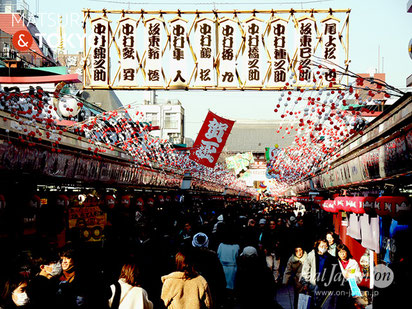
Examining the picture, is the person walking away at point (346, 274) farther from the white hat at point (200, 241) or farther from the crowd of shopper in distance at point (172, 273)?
the white hat at point (200, 241)

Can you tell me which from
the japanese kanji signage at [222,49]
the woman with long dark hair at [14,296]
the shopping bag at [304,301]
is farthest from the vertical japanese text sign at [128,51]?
the woman with long dark hair at [14,296]

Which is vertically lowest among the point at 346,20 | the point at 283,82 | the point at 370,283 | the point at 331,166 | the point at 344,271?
the point at 370,283

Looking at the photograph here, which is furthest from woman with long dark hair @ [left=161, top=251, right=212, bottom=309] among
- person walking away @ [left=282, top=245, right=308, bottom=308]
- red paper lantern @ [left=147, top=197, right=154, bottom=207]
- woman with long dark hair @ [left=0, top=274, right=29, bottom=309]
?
red paper lantern @ [left=147, top=197, right=154, bottom=207]

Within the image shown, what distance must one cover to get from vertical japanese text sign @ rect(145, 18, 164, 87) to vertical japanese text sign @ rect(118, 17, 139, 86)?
42 cm

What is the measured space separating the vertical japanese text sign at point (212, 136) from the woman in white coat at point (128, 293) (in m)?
16.9

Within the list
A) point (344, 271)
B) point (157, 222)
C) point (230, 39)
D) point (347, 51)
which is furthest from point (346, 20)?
point (157, 222)

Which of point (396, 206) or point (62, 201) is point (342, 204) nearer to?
point (396, 206)

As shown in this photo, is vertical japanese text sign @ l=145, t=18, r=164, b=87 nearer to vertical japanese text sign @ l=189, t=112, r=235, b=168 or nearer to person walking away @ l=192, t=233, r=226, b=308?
vertical japanese text sign @ l=189, t=112, r=235, b=168

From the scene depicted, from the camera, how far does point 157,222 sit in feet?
74.8

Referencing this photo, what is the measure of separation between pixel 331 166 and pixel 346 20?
188 inches

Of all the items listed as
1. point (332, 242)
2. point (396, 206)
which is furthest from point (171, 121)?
point (396, 206)

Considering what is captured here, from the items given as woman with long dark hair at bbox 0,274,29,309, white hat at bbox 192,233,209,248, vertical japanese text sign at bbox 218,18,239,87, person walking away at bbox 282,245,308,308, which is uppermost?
vertical japanese text sign at bbox 218,18,239,87

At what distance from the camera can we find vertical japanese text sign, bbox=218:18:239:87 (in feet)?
53.9

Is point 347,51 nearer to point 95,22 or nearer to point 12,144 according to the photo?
point 95,22
